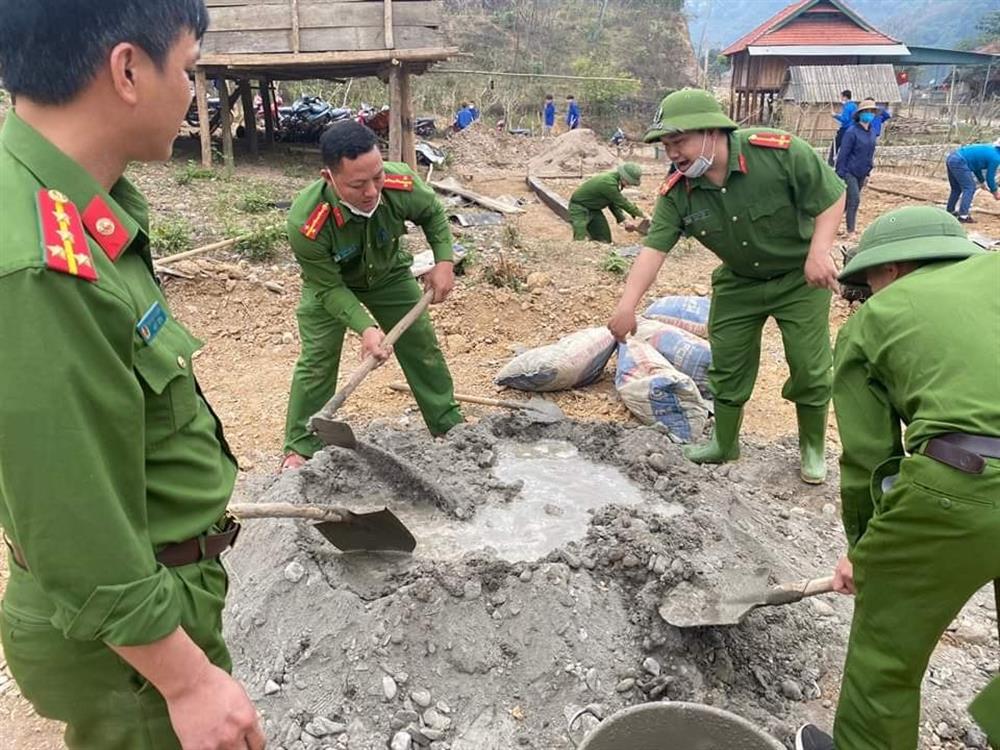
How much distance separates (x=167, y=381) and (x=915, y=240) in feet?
5.87

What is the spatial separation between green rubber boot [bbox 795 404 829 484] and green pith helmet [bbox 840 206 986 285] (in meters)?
2.00

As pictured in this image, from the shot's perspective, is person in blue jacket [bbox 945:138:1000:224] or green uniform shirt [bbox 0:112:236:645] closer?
green uniform shirt [bbox 0:112:236:645]

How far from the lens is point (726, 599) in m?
2.50

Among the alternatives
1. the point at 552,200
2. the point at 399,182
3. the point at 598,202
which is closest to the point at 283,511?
the point at 399,182

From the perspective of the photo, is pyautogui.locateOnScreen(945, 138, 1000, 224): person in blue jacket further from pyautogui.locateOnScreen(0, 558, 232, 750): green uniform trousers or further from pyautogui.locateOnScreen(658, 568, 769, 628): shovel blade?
pyautogui.locateOnScreen(0, 558, 232, 750): green uniform trousers

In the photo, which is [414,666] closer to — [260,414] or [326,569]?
[326,569]

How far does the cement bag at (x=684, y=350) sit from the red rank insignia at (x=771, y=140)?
1.40 m

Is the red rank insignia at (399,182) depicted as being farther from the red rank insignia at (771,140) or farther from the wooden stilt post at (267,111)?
the wooden stilt post at (267,111)

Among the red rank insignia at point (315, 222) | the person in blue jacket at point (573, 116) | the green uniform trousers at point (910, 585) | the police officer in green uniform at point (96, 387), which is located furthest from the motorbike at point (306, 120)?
the police officer in green uniform at point (96, 387)

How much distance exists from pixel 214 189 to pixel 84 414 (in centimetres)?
897

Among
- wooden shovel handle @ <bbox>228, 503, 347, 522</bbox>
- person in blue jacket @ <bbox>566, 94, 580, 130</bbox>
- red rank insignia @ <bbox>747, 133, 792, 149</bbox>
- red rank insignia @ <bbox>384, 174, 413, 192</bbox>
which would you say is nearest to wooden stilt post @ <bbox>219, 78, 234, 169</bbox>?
red rank insignia @ <bbox>384, 174, 413, 192</bbox>

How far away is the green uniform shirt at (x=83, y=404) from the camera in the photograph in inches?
35.4

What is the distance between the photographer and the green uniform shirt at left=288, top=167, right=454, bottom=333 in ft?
11.6

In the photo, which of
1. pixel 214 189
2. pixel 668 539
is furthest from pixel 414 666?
pixel 214 189
